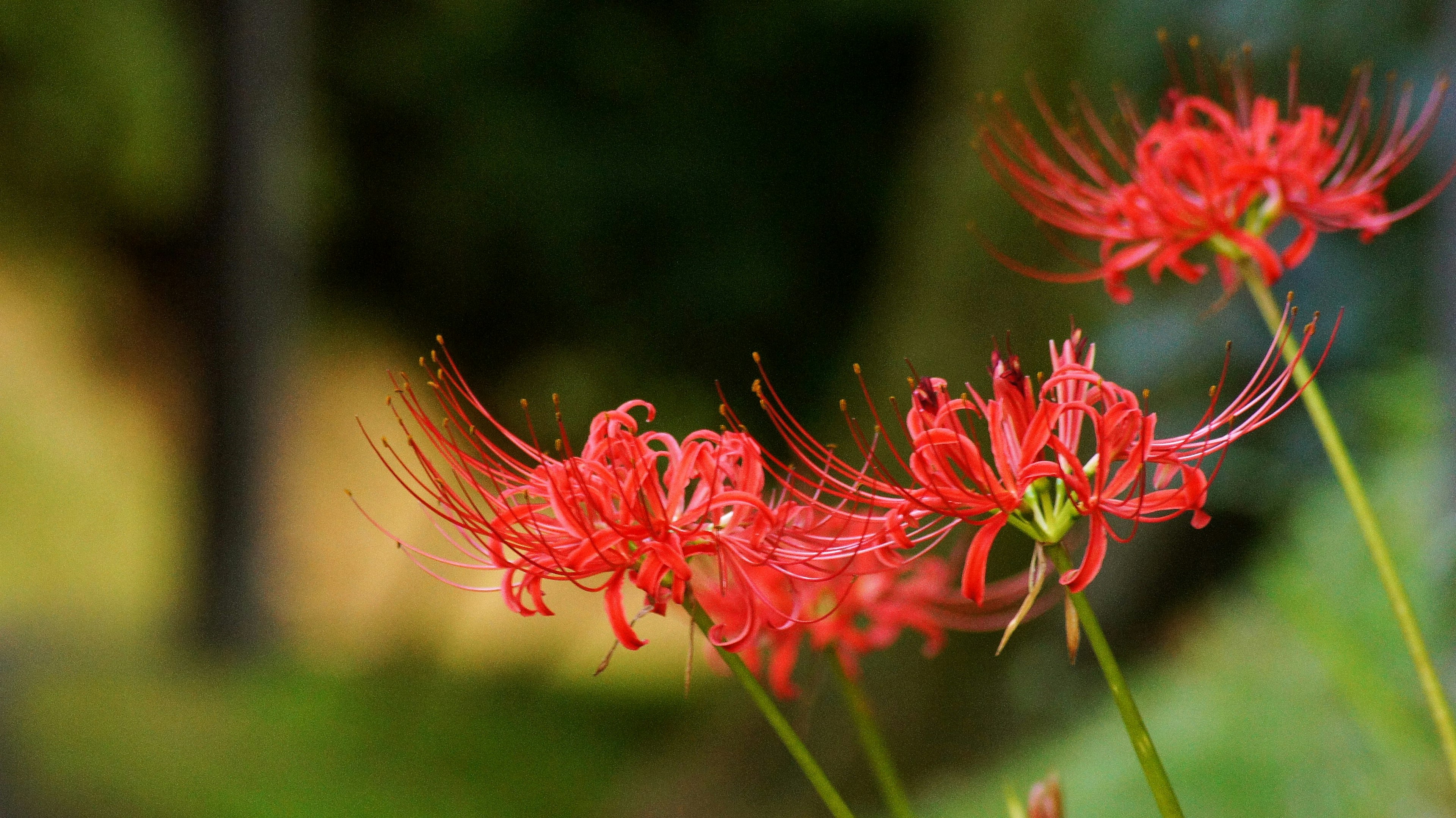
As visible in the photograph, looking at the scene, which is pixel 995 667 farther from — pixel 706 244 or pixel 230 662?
pixel 230 662

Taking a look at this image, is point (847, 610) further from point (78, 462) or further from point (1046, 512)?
point (78, 462)

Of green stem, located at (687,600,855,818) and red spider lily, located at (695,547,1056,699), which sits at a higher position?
red spider lily, located at (695,547,1056,699)

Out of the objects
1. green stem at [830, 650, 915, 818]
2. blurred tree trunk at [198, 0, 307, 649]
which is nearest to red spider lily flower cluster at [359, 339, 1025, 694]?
green stem at [830, 650, 915, 818]

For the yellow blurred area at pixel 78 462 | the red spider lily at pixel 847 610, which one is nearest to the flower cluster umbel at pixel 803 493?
the red spider lily at pixel 847 610

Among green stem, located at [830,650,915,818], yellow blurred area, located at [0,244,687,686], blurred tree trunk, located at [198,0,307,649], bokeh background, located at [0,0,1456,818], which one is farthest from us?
yellow blurred area, located at [0,244,687,686]

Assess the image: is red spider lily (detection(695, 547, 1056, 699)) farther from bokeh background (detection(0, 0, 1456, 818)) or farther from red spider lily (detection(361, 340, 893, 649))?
bokeh background (detection(0, 0, 1456, 818))

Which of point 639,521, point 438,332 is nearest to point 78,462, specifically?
point 438,332

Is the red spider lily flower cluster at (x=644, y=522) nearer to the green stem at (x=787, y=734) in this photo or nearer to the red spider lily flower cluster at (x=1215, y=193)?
the green stem at (x=787, y=734)
